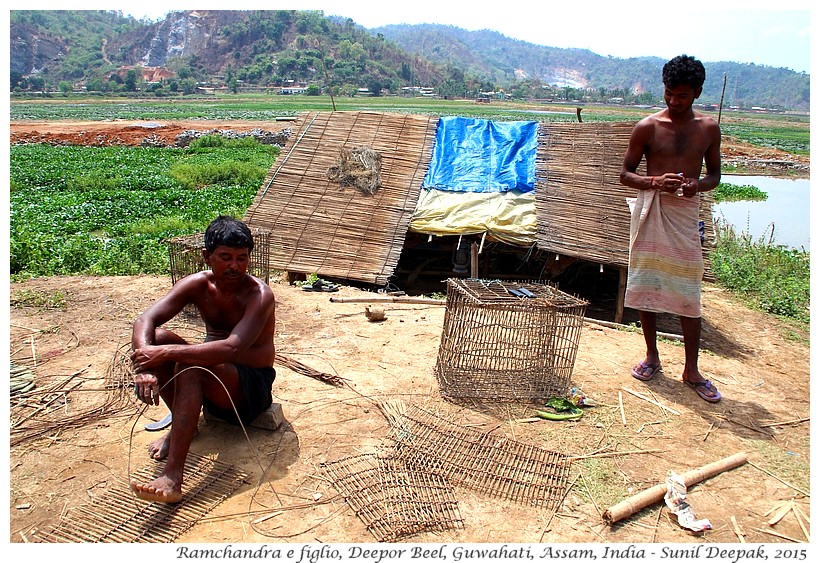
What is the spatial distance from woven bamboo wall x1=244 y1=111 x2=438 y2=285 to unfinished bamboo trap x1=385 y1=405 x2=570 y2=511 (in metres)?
3.48

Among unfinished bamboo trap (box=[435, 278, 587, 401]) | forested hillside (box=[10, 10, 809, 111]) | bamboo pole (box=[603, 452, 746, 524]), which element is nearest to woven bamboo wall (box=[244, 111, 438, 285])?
unfinished bamboo trap (box=[435, 278, 587, 401])

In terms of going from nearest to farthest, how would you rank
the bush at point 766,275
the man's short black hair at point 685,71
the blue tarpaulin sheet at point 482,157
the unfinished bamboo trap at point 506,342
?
1. the man's short black hair at point 685,71
2. the unfinished bamboo trap at point 506,342
3. the bush at point 766,275
4. the blue tarpaulin sheet at point 482,157

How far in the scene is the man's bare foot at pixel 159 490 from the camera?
2.50m

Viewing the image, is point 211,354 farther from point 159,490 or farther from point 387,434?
point 387,434

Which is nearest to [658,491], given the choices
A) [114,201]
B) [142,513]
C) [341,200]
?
[142,513]

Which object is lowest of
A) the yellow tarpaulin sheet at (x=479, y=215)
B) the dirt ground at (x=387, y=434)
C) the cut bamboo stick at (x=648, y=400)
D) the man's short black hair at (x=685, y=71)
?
the dirt ground at (x=387, y=434)

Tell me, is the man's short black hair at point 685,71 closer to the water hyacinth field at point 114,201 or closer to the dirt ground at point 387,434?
the dirt ground at point 387,434

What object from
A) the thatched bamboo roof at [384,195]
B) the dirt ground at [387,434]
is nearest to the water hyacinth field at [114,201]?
the thatched bamboo roof at [384,195]

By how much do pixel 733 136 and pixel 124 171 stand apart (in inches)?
1399

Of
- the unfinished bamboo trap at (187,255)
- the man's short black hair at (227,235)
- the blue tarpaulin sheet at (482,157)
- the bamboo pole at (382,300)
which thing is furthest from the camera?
the blue tarpaulin sheet at (482,157)

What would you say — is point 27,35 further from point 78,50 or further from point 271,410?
point 271,410

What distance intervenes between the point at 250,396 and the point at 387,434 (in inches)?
30.7

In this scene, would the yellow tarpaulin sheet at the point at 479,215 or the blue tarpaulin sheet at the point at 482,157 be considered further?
the blue tarpaulin sheet at the point at 482,157

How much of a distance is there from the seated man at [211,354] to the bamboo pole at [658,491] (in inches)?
70.3
